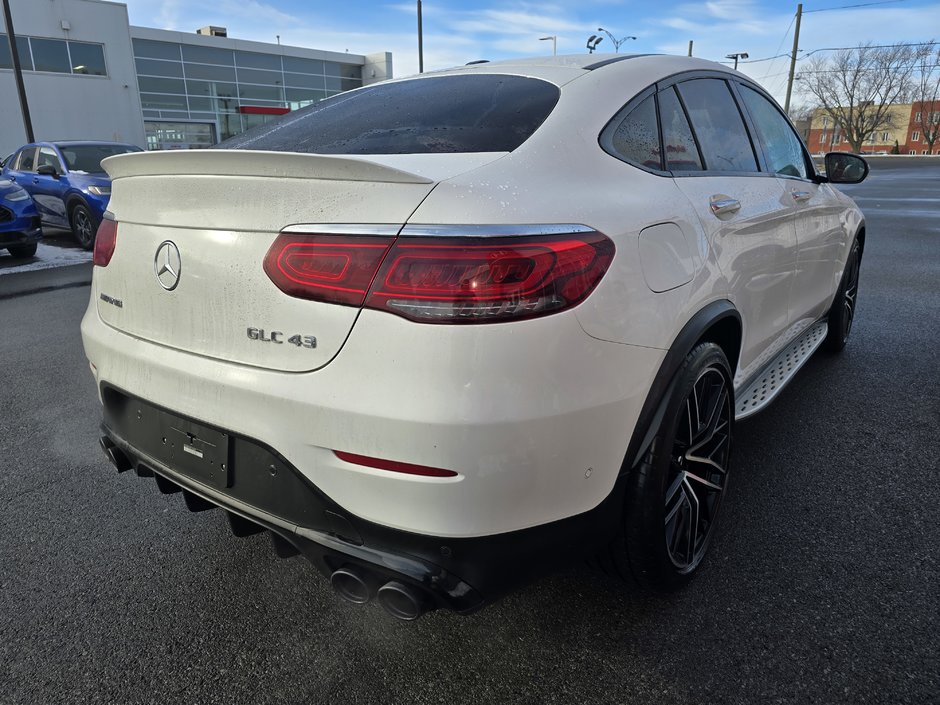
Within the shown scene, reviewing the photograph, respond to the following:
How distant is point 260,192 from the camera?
66.1 inches

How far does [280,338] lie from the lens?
1.64 m

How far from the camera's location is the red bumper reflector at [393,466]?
1505 mm

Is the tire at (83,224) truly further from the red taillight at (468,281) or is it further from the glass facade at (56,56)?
the glass facade at (56,56)

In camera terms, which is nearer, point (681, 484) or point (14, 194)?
point (681, 484)

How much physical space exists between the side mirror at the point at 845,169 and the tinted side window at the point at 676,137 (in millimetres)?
1984

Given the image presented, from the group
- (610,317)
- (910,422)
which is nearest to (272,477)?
(610,317)

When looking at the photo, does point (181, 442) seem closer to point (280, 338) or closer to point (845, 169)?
point (280, 338)

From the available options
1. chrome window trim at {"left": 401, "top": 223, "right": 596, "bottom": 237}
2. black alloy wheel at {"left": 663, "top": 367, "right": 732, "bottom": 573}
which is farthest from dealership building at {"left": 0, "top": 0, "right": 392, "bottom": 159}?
chrome window trim at {"left": 401, "top": 223, "right": 596, "bottom": 237}

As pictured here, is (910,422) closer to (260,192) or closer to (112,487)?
(260,192)

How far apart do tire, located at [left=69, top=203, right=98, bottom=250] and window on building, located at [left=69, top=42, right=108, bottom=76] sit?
2225 centimetres

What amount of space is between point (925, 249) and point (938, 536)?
8783 mm

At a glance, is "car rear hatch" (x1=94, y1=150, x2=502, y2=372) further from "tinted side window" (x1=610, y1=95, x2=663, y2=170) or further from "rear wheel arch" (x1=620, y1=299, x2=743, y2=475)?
"rear wheel arch" (x1=620, y1=299, x2=743, y2=475)

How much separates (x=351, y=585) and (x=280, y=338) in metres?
0.63

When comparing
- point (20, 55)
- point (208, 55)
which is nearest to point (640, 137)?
point (20, 55)
